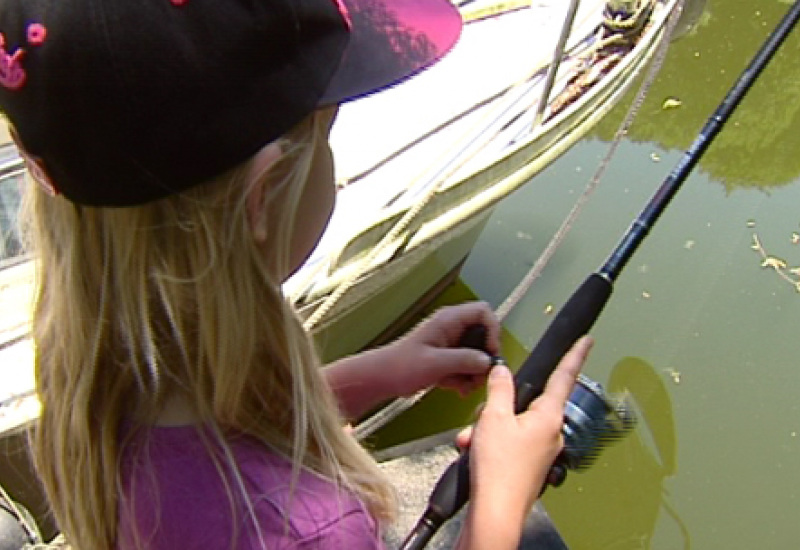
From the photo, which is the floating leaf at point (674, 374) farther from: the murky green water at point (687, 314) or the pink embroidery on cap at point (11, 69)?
the pink embroidery on cap at point (11, 69)

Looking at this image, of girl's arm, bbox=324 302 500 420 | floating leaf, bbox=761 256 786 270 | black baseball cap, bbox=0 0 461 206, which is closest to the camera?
black baseball cap, bbox=0 0 461 206

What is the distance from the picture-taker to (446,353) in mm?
1276

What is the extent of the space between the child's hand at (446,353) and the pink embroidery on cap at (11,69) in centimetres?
69

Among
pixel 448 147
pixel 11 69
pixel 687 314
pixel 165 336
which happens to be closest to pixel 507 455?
pixel 165 336

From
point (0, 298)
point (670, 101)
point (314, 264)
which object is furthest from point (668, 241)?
point (0, 298)

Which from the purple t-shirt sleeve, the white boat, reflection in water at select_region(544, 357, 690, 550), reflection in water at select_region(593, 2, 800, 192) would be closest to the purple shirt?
the purple t-shirt sleeve

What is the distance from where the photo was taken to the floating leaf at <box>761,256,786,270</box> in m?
3.45

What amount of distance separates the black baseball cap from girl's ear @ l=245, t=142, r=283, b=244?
0.02 metres

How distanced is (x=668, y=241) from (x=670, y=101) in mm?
1108

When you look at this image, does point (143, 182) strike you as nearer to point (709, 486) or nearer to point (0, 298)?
point (0, 298)

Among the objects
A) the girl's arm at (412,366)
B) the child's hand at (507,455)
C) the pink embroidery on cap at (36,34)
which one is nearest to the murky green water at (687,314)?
the girl's arm at (412,366)

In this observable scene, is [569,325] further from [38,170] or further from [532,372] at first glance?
[38,170]

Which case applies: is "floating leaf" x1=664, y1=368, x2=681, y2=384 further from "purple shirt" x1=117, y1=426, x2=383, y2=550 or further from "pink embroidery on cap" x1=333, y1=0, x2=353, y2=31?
"pink embroidery on cap" x1=333, y1=0, x2=353, y2=31

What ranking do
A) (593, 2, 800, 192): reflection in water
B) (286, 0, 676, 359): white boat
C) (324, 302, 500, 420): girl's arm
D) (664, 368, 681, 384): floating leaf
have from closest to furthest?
(324, 302, 500, 420): girl's arm, (286, 0, 676, 359): white boat, (664, 368, 681, 384): floating leaf, (593, 2, 800, 192): reflection in water
